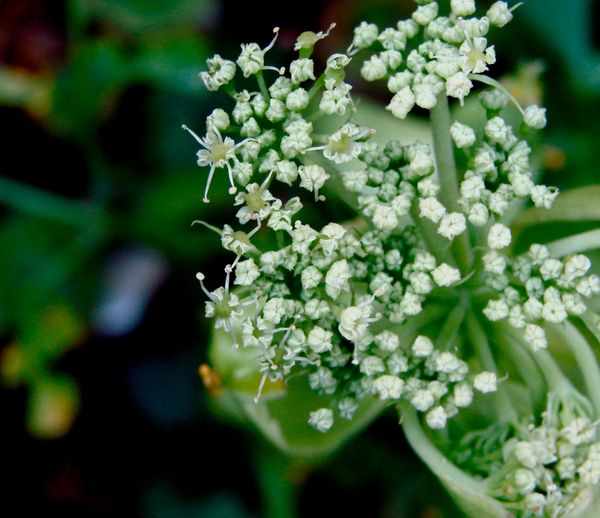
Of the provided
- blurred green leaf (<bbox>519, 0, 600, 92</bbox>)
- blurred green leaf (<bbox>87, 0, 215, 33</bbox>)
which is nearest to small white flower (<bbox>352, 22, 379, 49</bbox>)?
blurred green leaf (<bbox>519, 0, 600, 92</bbox>)

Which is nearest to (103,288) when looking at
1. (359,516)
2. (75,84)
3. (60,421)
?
(60,421)

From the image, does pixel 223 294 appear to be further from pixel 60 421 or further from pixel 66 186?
pixel 66 186

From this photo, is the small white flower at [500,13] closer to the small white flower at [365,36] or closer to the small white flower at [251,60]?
the small white flower at [365,36]

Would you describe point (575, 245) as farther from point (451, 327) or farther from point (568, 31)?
point (568, 31)

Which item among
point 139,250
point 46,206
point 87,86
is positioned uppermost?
point 87,86

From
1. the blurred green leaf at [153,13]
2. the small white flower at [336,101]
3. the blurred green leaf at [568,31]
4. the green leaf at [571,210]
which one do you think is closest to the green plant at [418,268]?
the small white flower at [336,101]

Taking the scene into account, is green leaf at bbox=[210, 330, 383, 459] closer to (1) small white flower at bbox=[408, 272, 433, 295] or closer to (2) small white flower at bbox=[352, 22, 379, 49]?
(1) small white flower at bbox=[408, 272, 433, 295]

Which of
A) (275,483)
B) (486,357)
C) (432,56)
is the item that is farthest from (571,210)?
(275,483)
